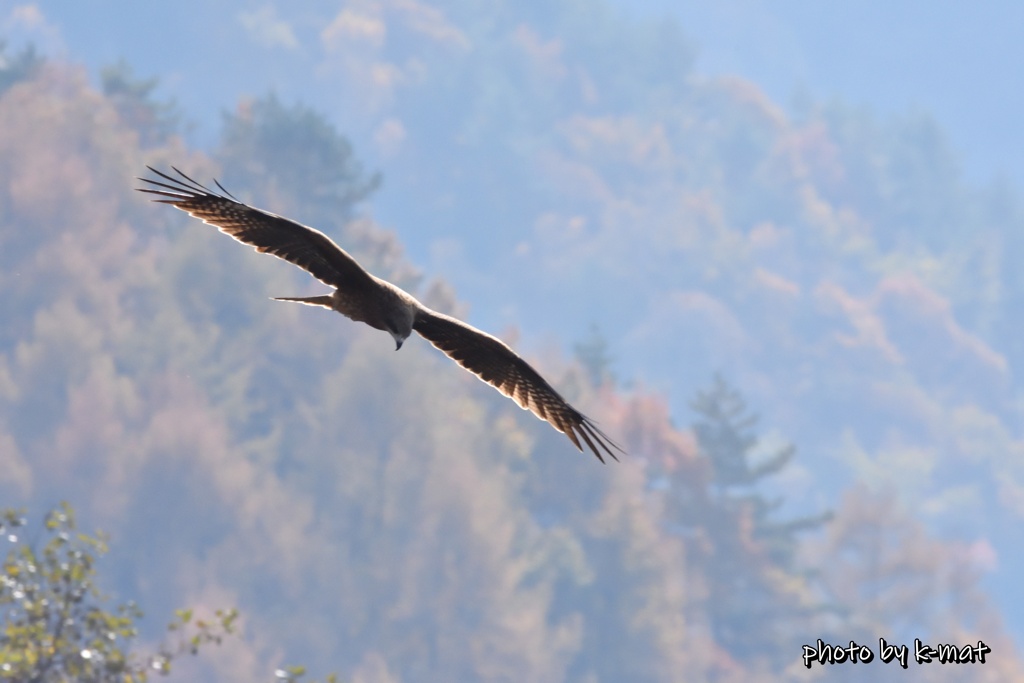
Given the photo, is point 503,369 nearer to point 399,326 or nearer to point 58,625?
point 399,326

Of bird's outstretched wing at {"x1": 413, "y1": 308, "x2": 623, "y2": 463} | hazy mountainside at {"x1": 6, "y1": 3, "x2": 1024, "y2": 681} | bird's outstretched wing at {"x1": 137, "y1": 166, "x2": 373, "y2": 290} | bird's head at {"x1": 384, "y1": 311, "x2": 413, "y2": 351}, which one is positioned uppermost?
hazy mountainside at {"x1": 6, "y1": 3, "x2": 1024, "y2": 681}

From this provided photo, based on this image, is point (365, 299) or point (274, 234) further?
point (274, 234)

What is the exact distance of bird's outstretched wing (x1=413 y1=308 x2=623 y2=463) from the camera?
10.5m

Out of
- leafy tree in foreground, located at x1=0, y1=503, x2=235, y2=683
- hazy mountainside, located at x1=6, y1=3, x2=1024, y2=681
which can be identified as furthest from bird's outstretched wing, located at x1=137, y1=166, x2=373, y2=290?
hazy mountainside, located at x1=6, y1=3, x2=1024, y2=681

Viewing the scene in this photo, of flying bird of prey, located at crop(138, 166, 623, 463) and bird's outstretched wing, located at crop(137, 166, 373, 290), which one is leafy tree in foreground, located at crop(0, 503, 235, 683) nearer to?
flying bird of prey, located at crop(138, 166, 623, 463)

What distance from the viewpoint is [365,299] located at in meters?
9.29

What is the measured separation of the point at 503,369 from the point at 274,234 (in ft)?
7.31

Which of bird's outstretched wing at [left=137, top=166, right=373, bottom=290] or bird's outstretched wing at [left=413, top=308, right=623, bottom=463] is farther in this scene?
bird's outstretched wing at [left=413, top=308, right=623, bottom=463]

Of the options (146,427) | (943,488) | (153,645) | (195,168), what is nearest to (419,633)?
(153,645)

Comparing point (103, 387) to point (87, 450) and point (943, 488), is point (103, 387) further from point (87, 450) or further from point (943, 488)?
point (943, 488)

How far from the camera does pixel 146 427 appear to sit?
102 m

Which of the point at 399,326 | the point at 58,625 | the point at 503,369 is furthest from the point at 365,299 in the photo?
the point at 58,625

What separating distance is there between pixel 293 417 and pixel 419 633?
22.3 m

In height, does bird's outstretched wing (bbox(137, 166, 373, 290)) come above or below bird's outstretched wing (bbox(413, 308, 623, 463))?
below
